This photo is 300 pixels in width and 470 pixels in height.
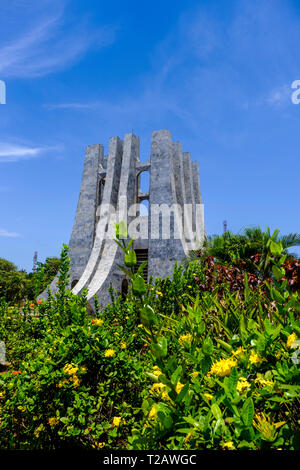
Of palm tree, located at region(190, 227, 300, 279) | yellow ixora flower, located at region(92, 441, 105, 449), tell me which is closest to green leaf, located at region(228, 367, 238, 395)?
yellow ixora flower, located at region(92, 441, 105, 449)

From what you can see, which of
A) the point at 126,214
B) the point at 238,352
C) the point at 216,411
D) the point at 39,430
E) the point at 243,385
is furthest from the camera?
the point at 126,214

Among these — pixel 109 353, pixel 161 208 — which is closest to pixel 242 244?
pixel 161 208

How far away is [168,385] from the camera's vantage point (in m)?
1.03

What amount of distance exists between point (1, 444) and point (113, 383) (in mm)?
975

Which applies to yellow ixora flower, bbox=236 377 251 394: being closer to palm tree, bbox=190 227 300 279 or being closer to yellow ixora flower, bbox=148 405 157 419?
yellow ixora flower, bbox=148 405 157 419

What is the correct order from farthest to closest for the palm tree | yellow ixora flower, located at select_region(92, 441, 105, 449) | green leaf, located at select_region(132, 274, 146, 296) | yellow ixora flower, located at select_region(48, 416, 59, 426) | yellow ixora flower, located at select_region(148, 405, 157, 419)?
the palm tree → yellow ixora flower, located at select_region(48, 416, 59, 426) → yellow ixora flower, located at select_region(92, 441, 105, 449) → yellow ixora flower, located at select_region(148, 405, 157, 419) → green leaf, located at select_region(132, 274, 146, 296)

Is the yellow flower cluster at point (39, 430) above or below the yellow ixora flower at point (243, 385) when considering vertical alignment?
below

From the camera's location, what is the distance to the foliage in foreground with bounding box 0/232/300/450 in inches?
43.1

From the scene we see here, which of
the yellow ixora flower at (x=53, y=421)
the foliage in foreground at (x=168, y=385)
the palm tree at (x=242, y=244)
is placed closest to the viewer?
the foliage in foreground at (x=168, y=385)

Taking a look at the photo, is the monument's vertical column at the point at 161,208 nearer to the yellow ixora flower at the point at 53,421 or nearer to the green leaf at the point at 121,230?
the yellow ixora flower at the point at 53,421

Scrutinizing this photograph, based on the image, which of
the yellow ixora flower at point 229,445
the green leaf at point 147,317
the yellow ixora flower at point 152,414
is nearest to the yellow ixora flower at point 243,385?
the yellow ixora flower at point 229,445

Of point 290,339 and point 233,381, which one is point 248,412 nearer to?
point 233,381

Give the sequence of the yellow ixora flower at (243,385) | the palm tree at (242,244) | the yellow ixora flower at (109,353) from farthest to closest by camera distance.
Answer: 1. the palm tree at (242,244)
2. the yellow ixora flower at (109,353)
3. the yellow ixora flower at (243,385)

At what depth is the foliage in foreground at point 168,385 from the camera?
1.10m
